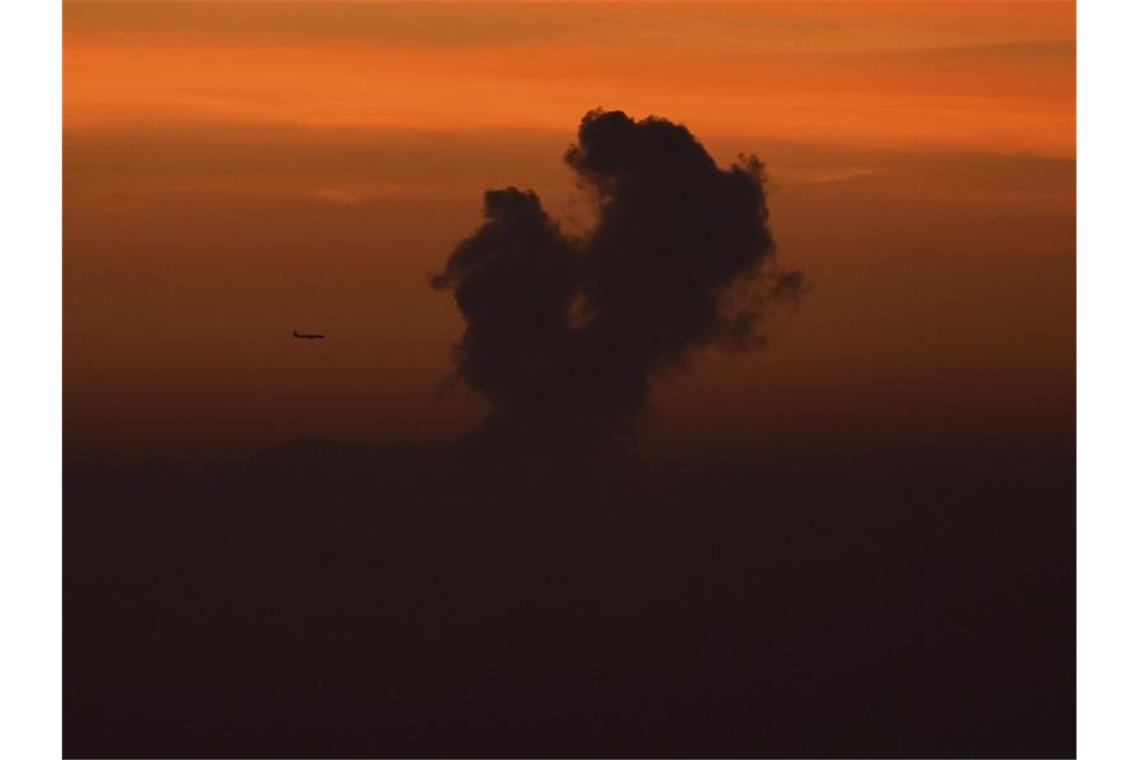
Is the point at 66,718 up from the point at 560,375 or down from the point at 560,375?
down

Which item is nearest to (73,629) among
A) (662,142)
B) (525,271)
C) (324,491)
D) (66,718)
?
(66,718)

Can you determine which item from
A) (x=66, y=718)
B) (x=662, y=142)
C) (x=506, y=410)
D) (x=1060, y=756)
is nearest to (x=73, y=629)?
(x=66, y=718)

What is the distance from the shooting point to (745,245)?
19219 millimetres

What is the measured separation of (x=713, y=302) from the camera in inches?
758

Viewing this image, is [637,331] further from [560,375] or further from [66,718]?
[66,718]

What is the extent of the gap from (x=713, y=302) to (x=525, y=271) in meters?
2.06

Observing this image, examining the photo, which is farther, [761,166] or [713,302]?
[713,302]
